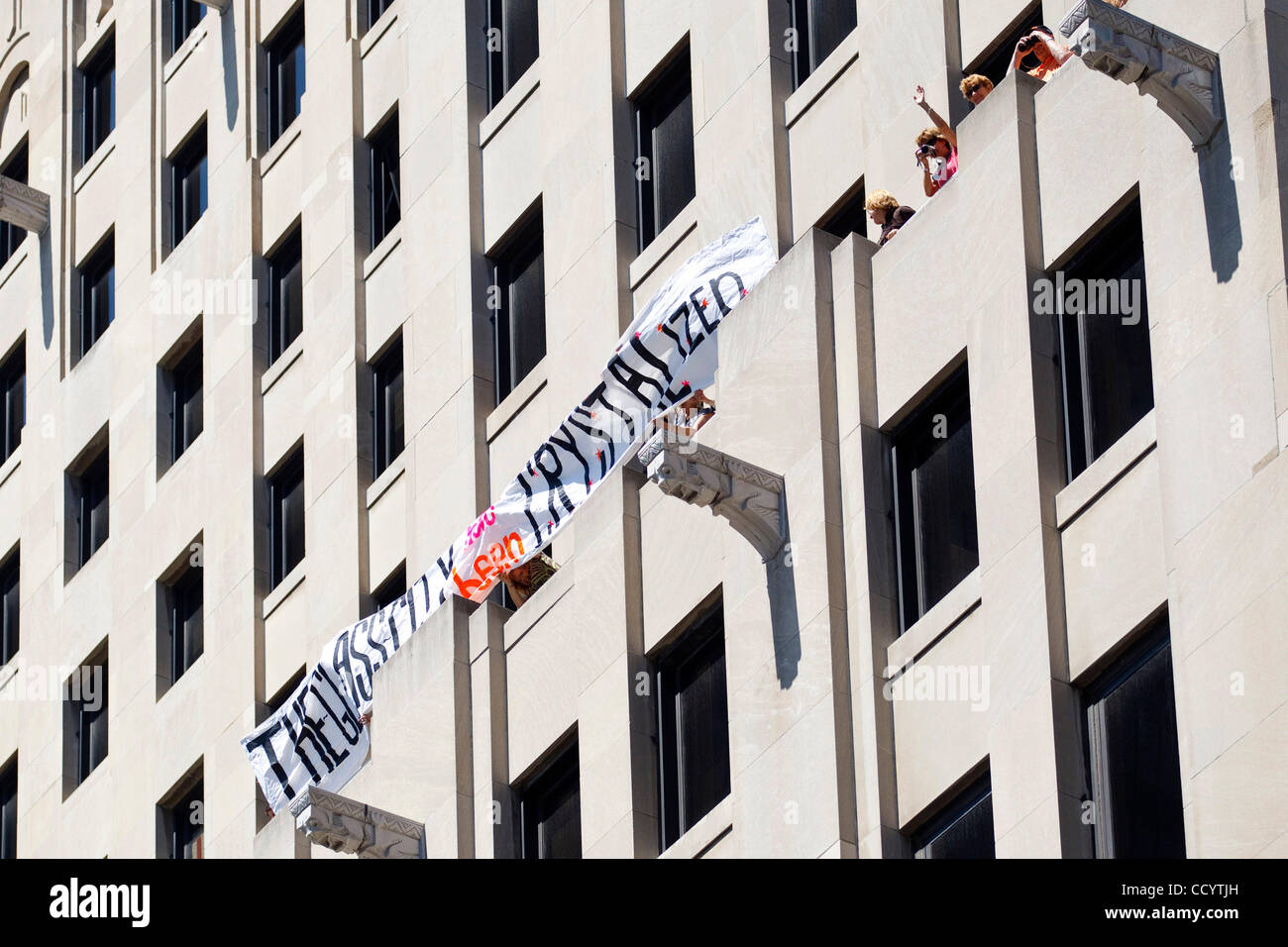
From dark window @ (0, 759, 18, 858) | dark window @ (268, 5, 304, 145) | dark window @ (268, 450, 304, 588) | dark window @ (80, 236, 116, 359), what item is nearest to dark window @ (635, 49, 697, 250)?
dark window @ (268, 450, 304, 588)

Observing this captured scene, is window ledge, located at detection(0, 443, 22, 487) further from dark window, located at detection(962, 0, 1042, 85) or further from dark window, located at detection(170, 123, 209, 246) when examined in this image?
dark window, located at detection(962, 0, 1042, 85)

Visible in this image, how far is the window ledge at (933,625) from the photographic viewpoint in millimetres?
30156

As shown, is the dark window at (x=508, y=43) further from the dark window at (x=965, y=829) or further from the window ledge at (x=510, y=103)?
the dark window at (x=965, y=829)

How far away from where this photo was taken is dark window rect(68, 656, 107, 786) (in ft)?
161

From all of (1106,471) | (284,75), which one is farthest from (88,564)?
(1106,471)

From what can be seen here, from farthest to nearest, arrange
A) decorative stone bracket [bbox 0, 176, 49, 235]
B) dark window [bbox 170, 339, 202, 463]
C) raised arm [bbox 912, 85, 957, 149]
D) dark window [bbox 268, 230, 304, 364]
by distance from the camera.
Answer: decorative stone bracket [bbox 0, 176, 49, 235] < dark window [bbox 170, 339, 202, 463] < dark window [bbox 268, 230, 304, 364] < raised arm [bbox 912, 85, 957, 149]

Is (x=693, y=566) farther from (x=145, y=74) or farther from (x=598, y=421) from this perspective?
(x=145, y=74)

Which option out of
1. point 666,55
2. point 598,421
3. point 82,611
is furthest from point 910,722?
point 82,611

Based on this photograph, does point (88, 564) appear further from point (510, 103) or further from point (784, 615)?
point (784, 615)

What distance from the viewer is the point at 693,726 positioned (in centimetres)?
3375

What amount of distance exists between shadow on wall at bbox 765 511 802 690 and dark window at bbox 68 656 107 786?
18.7 meters

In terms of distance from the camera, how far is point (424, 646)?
38156 mm

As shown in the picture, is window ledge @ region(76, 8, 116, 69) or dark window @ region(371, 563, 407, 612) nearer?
dark window @ region(371, 563, 407, 612)

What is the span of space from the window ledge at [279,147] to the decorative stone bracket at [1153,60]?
2131cm
